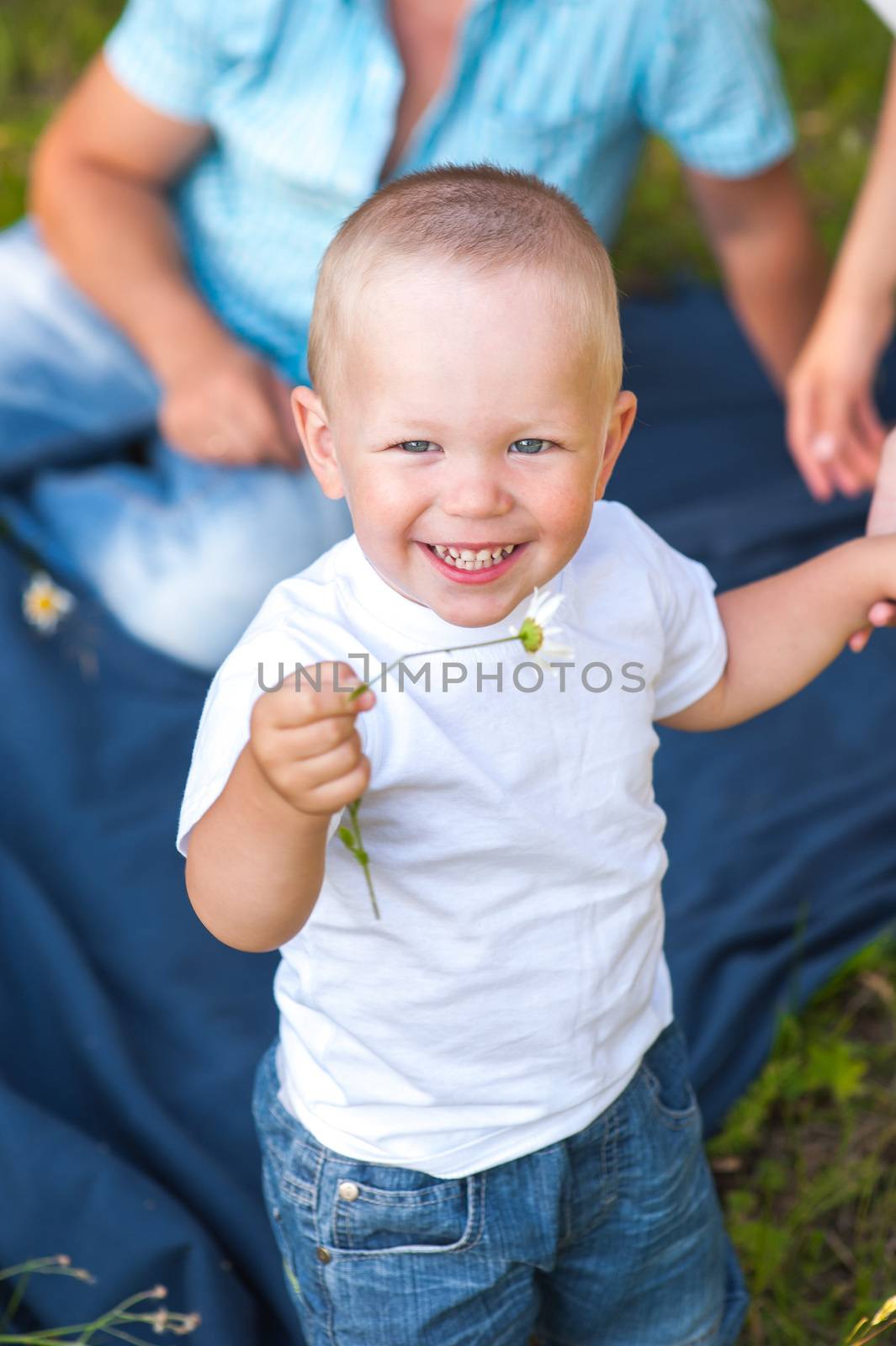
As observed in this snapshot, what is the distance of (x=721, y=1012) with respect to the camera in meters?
1.64

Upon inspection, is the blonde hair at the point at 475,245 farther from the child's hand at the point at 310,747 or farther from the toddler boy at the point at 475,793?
the child's hand at the point at 310,747

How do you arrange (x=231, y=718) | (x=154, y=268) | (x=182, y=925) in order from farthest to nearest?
1. (x=154, y=268)
2. (x=182, y=925)
3. (x=231, y=718)

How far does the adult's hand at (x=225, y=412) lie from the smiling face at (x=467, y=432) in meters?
1.15

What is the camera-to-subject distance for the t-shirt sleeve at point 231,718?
894 millimetres

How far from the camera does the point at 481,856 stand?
3.15ft

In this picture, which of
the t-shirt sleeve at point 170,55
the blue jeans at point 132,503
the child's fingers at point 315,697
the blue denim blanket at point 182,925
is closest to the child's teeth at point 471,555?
the child's fingers at point 315,697

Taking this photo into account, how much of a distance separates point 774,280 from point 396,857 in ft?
4.98

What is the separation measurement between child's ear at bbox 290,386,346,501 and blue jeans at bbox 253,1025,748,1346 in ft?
1.60

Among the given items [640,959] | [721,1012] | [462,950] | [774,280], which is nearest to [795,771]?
[721,1012]

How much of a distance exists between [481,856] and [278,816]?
17 centimetres

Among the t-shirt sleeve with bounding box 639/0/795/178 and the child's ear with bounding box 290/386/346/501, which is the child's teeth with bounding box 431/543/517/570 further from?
the t-shirt sleeve with bounding box 639/0/795/178

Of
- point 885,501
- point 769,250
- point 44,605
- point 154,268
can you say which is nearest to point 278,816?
point 885,501

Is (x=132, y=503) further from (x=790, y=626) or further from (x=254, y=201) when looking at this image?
(x=790, y=626)

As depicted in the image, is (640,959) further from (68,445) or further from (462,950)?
(68,445)
